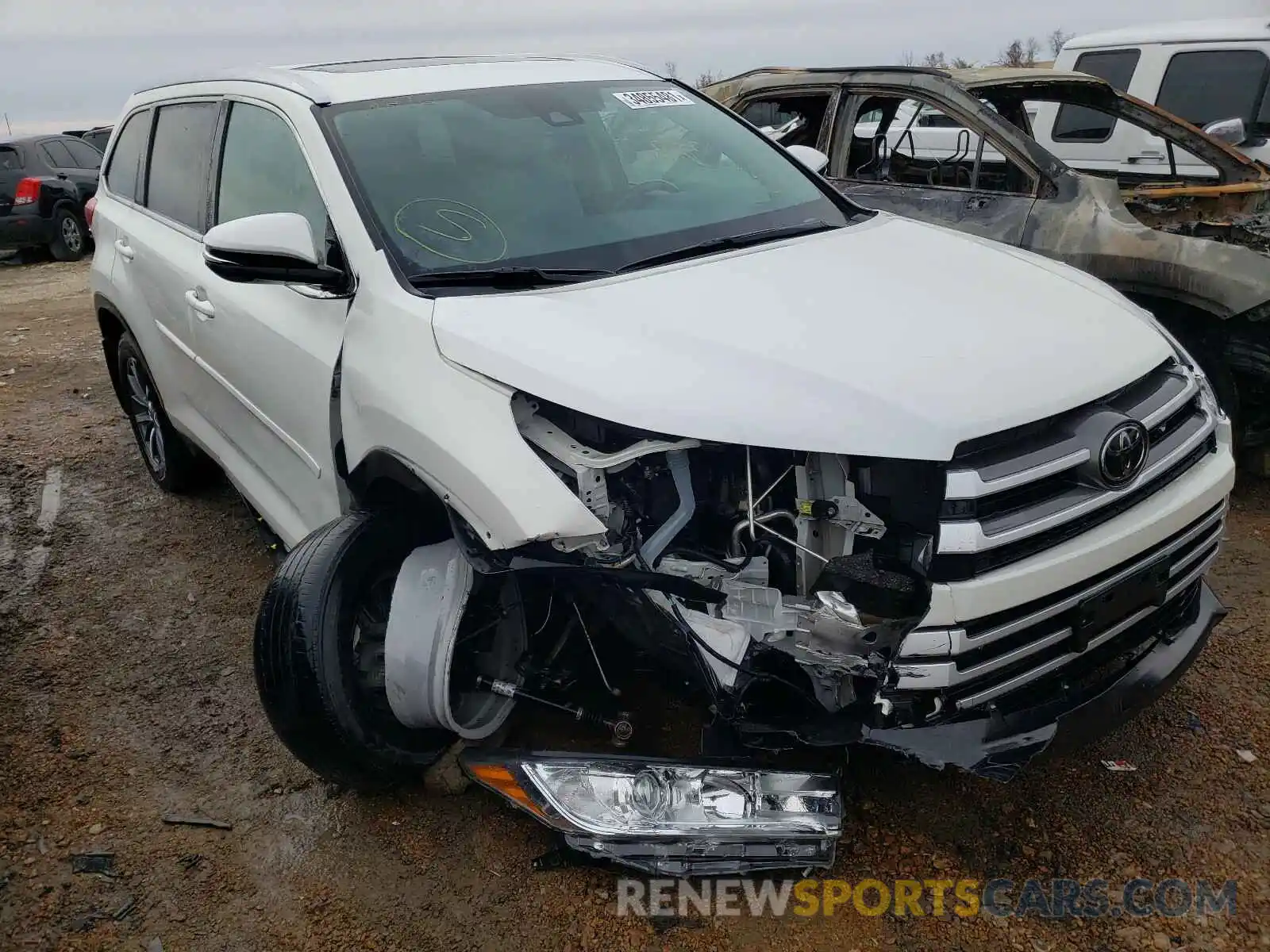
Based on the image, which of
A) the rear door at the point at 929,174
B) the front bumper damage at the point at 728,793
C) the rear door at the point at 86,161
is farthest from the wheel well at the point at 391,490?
the rear door at the point at 86,161

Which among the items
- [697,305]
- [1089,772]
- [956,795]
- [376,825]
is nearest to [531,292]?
[697,305]

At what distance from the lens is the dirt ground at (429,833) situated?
2355mm

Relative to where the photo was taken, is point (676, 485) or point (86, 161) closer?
point (676, 485)

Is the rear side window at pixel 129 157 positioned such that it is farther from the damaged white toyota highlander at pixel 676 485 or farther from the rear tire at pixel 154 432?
the damaged white toyota highlander at pixel 676 485

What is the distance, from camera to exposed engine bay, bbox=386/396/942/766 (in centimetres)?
210

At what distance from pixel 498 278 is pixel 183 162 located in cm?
207

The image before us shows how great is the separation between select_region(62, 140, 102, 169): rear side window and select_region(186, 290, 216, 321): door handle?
1175 cm

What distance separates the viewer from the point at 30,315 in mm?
9938

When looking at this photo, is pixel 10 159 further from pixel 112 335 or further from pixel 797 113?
pixel 797 113

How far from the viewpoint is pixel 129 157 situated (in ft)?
14.9

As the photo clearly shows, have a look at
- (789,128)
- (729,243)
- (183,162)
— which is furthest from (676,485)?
(789,128)

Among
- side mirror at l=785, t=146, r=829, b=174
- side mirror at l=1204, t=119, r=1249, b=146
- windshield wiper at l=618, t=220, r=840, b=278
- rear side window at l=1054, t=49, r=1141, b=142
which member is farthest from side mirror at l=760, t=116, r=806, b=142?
windshield wiper at l=618, t=220, r=840, b=278

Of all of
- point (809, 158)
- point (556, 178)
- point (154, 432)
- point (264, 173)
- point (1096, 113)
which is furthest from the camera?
point (1096, 113)

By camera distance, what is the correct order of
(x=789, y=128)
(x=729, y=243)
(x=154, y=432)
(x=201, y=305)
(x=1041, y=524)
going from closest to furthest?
1. (x=1041, y=524)
2. (x=729, y=243)
3. (x=201, y=305)
4. (x=154, y=432)
5. (x=789, y=128)
